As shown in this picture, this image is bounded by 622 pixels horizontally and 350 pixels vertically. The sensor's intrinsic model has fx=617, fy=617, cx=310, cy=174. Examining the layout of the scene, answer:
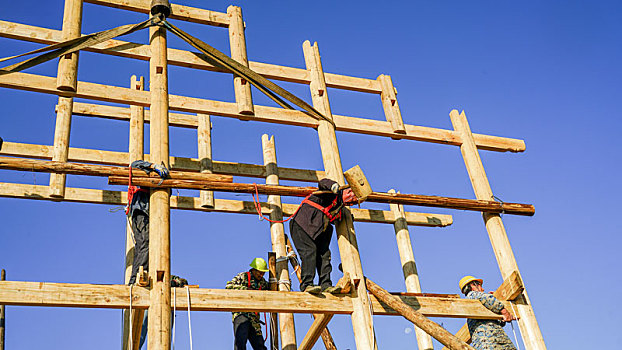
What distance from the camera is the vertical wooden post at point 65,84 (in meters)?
7.46

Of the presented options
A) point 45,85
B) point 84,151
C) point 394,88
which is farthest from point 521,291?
point 84,151

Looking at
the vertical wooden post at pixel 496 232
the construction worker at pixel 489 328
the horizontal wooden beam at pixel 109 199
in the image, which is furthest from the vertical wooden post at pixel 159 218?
the vertical wooden post at pixel 496 232

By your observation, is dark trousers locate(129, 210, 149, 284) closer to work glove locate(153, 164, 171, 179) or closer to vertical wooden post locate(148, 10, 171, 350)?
vertical wooden post locate(148, 10, 171, 350)

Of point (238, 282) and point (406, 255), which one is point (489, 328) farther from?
point (406, 255)

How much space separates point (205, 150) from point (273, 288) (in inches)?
120

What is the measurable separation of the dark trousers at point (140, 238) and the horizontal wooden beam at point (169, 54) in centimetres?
251

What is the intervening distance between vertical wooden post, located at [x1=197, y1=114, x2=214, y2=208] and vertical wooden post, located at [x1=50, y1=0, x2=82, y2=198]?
7.14 ft

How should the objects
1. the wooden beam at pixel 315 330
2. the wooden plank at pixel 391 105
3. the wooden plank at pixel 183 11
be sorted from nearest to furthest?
the wooden beam at pixel 315 330
the wooden plank at pixel 183 11
the wooden plank at pixel 391 105

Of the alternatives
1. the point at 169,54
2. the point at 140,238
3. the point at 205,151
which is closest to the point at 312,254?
the point at 140,238

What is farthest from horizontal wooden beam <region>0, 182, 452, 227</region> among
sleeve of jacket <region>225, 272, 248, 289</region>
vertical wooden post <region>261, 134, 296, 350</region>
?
sleeve of jacket <region>225, 272, 248, 289</region>

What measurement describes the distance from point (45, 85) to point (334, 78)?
13.4ft

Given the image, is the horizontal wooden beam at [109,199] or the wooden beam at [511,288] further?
the horizontal wooden beam at [109,199]

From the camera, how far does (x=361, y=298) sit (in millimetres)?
7168

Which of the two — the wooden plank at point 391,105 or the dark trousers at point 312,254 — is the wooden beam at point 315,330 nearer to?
the dark trousers at point 312,254
